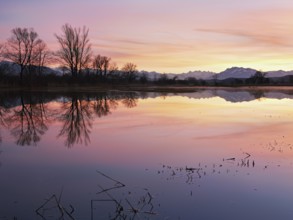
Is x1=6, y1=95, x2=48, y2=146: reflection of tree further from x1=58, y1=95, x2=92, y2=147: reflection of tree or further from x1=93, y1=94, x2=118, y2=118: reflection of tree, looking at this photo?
x1=93, y1=94, x2=118, y2=118: reflection of tree

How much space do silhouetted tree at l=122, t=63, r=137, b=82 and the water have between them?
282 ft

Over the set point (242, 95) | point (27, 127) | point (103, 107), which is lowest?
point (27, 127)

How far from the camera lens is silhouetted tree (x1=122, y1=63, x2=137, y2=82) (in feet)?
336

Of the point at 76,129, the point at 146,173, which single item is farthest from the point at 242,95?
the point at 146,173

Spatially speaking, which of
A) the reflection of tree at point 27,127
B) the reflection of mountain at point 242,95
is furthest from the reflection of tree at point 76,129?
the reflection of mountain at point 242,95

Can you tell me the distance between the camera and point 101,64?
96500 mm

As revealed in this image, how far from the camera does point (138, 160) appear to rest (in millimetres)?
10562

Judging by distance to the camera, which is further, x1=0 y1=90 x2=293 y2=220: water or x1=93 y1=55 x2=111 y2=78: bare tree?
x1=93 y1=55 x2=111 y2=78: bare tree

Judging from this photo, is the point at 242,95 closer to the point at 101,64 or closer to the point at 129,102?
the point at 129,102

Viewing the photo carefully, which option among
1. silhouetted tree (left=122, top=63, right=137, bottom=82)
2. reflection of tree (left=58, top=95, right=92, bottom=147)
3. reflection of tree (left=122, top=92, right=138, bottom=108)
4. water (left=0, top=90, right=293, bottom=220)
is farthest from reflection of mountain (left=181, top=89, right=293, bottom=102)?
silhouetted tree (left=122, top=63, right=137, bottom=82)

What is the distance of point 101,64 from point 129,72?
44.8ft

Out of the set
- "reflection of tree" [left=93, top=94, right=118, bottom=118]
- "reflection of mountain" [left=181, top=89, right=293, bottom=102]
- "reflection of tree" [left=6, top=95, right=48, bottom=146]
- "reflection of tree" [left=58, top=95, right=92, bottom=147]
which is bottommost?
"reflection of tree" [left=6, top=95, right=48, bottom=146]

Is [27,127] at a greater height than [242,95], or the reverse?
[242,95]

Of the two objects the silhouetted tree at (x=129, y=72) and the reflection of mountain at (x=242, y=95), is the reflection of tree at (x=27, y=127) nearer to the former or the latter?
the reflection of mountain at (x=242, y=95)
